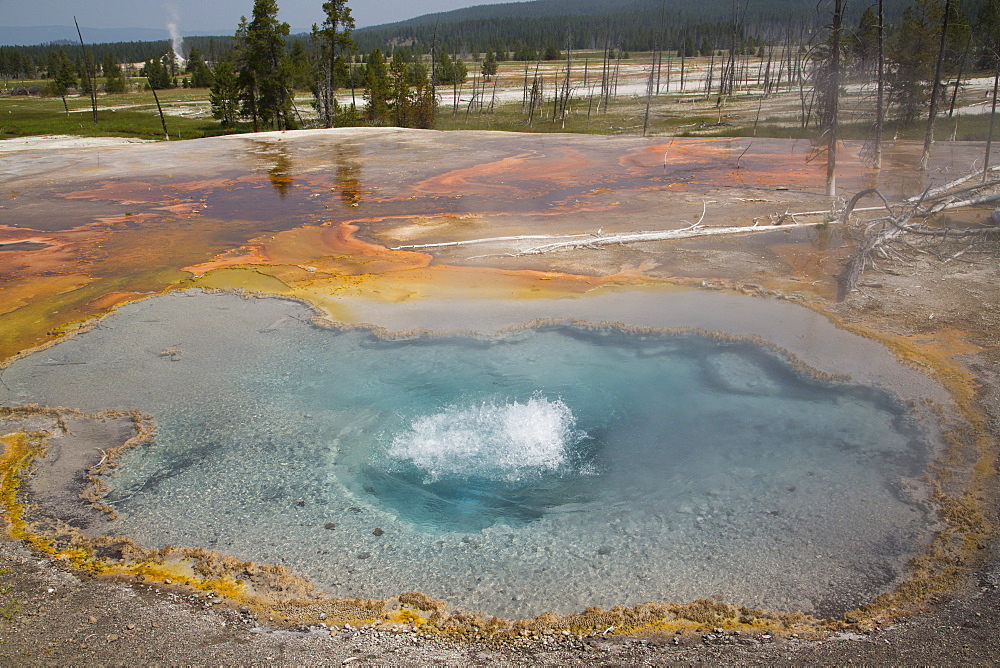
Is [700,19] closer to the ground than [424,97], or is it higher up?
higher up

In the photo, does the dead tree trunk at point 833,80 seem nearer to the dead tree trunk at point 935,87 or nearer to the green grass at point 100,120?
the dead tree trunk at point 935,87

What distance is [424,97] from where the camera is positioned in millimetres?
37688

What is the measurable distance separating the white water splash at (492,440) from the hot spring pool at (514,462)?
0.9 inches

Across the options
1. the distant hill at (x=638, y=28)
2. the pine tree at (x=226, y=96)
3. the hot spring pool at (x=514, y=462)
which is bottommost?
the hot spring pool at (x=514, y=462)

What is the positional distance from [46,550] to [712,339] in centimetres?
699

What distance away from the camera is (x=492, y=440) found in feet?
20.4

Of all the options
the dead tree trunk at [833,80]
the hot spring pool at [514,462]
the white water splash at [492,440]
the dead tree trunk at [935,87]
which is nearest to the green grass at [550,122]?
the dead tree trunk at [935,87]

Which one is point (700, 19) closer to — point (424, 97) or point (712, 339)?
point (424, 97)

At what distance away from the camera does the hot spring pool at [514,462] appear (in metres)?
4.58

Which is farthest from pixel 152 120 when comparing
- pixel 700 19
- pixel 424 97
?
pixel 700 19

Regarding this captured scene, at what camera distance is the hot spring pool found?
180 inches

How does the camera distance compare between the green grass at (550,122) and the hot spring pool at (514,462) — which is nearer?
the hot spring pool at (514,462)

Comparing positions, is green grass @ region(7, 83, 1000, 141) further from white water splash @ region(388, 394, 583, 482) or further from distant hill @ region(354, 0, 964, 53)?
distant hill @ region(354, 0, 964, 53)

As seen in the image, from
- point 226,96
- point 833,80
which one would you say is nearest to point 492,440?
point 833,80
